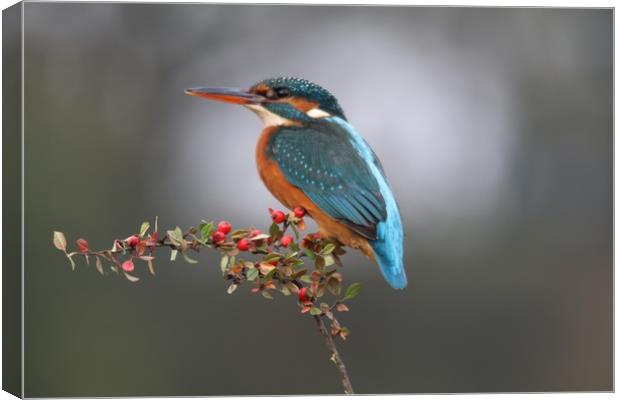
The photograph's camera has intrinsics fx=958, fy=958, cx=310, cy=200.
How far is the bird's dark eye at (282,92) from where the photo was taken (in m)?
3.81

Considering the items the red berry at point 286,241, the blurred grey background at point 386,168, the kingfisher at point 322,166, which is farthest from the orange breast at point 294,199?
the red berry at point 286,241

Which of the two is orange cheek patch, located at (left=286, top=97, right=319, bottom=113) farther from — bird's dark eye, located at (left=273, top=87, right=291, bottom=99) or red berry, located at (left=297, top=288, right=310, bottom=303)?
red berry, located at (left=297, top=288, right=310, bottom=303)

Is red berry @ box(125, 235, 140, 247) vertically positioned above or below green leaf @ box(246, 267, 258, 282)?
above

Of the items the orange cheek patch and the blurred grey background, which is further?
the blurred grey background

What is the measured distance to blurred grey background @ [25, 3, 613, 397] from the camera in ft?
14.2

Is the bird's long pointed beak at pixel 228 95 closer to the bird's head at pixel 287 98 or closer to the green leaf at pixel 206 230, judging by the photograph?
the bird's head at pixel 287 98

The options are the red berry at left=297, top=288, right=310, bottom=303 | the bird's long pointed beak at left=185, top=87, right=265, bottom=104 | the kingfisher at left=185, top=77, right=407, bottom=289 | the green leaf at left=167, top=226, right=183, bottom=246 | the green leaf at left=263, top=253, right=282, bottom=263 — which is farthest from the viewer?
the bird's long pointed beak at left=185, top=87, right=265, bottom=104

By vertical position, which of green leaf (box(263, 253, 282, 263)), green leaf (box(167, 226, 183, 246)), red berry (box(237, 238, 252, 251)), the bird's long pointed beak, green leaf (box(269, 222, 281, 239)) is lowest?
green leaf (box(263, 253, 282, 263))

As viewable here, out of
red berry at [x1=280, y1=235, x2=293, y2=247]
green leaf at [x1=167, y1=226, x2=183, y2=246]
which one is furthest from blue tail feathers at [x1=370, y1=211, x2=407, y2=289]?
green leaf at [x1=167, y1=226, x2=183, y2=246]

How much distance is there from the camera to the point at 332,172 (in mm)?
3711

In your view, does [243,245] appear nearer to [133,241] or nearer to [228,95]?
[133,241]

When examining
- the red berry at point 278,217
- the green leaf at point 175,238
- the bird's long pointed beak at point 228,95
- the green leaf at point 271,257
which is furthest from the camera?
the bird's long pointed beak at point 228,95

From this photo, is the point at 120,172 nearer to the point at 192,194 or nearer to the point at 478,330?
the point at 192,194

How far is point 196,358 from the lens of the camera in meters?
4.49
